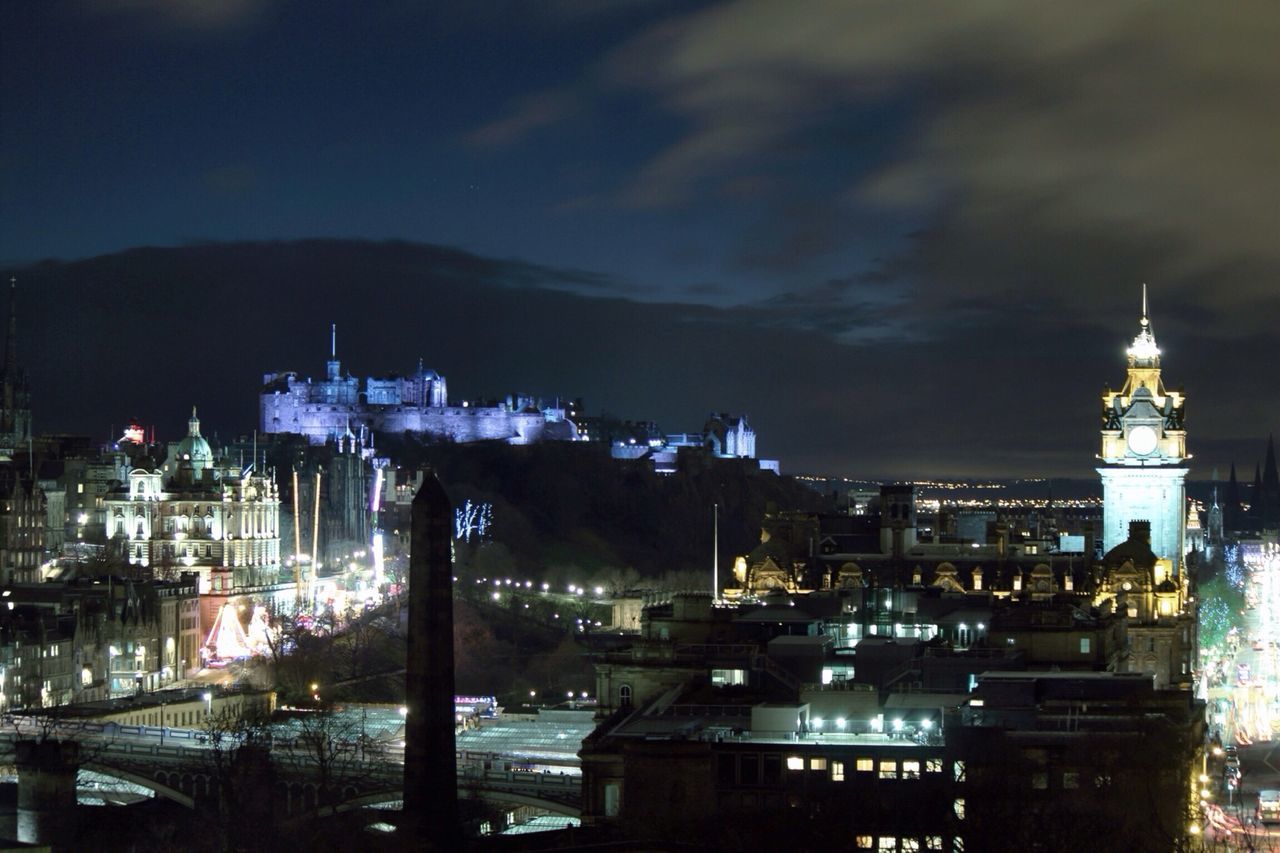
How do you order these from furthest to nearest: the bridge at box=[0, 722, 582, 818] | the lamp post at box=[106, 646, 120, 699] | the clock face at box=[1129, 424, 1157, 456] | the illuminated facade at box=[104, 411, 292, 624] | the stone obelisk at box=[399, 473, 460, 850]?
the illuminated facade at box=[104, 411, 292, 624] → the clock face at box=[1129, 424, 1157, 456] → the lamp post at box=[106, 646, 120, 699] → the bridge at box=[0, 722, 582, 818] → the stone obelisk at box=[399, 473, 460, 850]

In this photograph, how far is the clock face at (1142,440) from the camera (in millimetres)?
118062

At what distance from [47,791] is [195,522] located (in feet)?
276

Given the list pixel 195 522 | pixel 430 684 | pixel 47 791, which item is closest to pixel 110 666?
pixel 195 522

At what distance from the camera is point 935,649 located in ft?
264

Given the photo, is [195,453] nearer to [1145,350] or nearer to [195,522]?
[195,522]

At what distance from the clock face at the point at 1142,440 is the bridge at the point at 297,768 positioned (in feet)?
138

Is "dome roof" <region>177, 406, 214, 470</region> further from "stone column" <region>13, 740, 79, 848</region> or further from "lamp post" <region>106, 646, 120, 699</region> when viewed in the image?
"stone column" <region>13, 740, 79, 848</region>

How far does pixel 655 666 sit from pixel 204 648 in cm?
5712

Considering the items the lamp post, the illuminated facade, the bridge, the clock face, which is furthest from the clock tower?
the illuminated facade

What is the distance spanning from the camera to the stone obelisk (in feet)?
181

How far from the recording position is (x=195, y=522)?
150 metres

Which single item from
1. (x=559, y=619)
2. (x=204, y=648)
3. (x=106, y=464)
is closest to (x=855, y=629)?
(x=204, y=648)

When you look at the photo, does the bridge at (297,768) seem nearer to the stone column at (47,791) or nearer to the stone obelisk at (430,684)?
the stone column at (47,791)

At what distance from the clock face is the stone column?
215 feet
